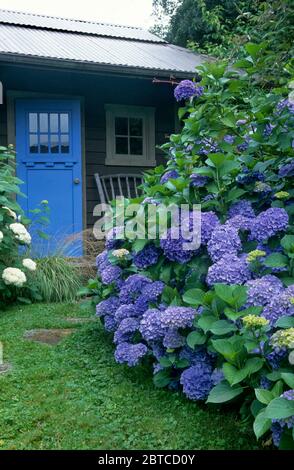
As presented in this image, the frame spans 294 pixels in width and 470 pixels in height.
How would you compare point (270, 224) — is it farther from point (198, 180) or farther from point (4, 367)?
point (4, 367)

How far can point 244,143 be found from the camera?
9.39 feet

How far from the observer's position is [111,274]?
2.94 meters

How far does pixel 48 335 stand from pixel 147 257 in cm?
134

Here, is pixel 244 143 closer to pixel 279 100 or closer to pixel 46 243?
pixel 279 100

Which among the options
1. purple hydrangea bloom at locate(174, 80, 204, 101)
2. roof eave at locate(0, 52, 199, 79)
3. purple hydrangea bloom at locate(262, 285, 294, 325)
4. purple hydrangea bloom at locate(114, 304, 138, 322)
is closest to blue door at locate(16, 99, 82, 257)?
roof eave at locate(0, 52, 199, 79)

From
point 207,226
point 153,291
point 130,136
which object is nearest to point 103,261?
point 153,291

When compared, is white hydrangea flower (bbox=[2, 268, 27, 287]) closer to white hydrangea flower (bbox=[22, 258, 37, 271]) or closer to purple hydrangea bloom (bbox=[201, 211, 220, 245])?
white hydrangea flower (bbox=[22, 258, 37, 271])

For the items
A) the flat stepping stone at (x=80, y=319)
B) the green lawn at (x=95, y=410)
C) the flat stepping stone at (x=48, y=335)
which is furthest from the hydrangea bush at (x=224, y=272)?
the flat stepping stone at (x=80, y=319)

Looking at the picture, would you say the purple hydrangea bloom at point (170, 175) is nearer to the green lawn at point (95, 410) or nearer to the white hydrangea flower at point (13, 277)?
the green lawn at point (95, 410)

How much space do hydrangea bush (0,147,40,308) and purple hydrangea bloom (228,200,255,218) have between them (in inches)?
93.9

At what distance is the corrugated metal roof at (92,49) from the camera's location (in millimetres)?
5836

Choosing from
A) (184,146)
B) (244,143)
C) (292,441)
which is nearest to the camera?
(292,441)
